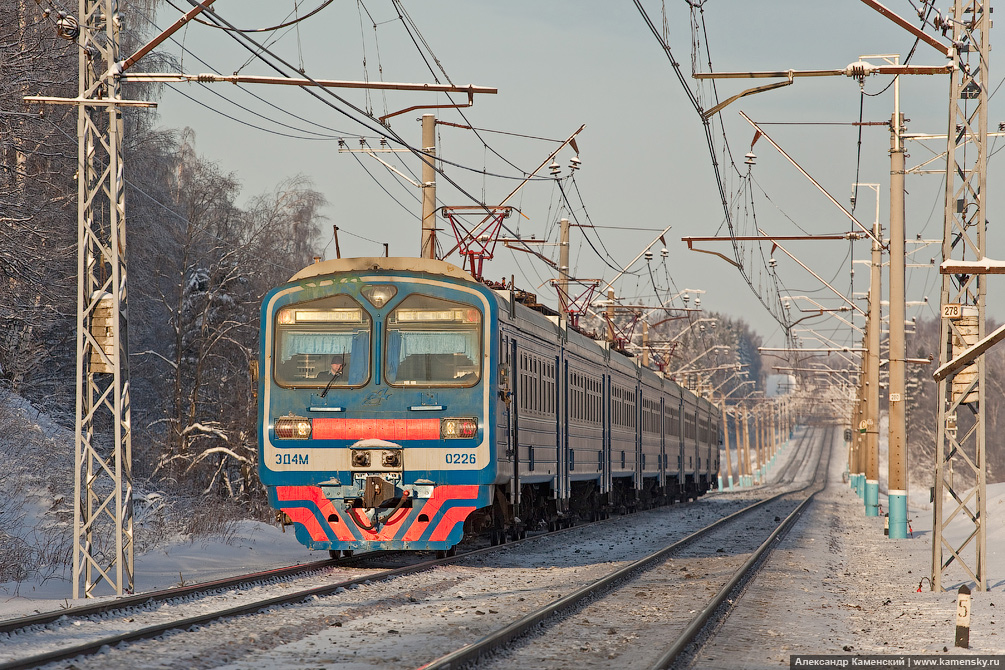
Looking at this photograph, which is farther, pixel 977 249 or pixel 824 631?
pixel 977 249

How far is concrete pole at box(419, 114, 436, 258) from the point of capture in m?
21.2

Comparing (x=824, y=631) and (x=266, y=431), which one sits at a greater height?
(x=266, y=431)

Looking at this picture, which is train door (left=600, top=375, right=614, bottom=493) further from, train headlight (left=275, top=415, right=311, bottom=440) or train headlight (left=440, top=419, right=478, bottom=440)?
train headlight (left=275, top=415, right=311, bottom=440)

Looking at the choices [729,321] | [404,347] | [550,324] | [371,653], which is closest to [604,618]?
[371,653]

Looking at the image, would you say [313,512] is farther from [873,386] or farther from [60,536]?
[873,386]

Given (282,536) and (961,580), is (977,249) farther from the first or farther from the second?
(282,536)

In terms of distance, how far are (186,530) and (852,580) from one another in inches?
366

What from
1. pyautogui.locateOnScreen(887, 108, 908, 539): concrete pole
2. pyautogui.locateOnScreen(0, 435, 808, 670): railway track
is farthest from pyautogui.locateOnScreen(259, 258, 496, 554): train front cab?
pyautogui.locateOnScreen(887, 108, 908, 539): concrete pole

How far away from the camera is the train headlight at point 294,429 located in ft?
46.9

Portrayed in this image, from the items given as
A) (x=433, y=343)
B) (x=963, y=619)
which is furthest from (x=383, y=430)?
(x=963, y=619)

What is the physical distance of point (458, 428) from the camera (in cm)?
1426

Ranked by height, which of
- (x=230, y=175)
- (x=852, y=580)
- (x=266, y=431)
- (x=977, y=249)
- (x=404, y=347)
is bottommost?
(x=852, y=580)

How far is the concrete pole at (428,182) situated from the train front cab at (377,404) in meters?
6.11

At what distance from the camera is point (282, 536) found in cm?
1914
